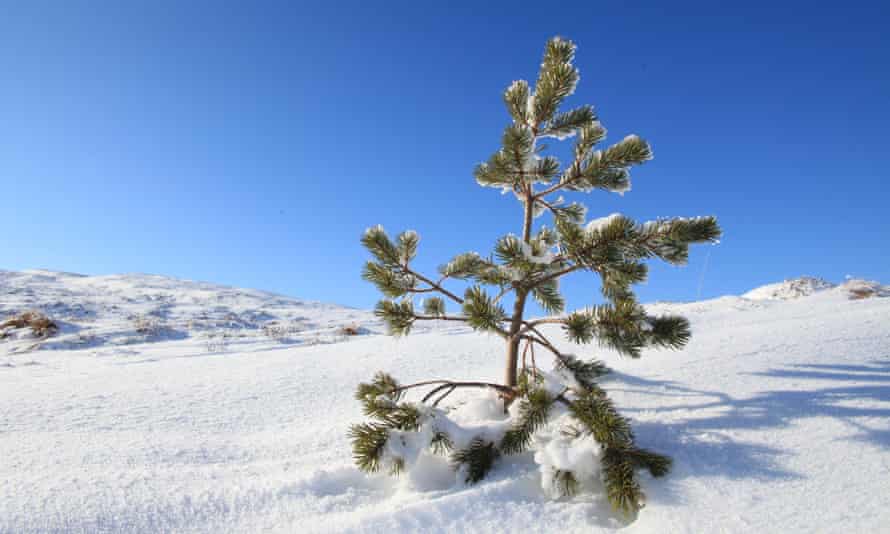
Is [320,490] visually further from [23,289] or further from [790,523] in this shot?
[23,289]

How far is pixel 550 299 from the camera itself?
280 cm

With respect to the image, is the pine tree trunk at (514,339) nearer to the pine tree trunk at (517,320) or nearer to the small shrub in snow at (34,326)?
the pine tree trunk at (517,320)

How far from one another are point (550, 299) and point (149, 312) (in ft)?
45.7

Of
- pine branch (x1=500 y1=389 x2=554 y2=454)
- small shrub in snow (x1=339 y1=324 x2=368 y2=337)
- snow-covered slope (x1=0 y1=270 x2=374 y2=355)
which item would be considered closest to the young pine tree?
pine branch (x1=500 y1=389 x2=554 y2=454)

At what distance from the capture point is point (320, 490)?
7.29 feet

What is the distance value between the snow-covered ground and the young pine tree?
15 cm

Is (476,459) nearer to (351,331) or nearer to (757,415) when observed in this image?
(757,415)

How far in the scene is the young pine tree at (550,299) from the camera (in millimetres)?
2092

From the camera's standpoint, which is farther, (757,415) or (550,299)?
(550,299)

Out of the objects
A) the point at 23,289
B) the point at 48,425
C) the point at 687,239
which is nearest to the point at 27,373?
the point at 48,425

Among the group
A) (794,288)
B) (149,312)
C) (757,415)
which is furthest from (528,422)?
(149,312)

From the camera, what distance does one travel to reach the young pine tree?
2.09 meters

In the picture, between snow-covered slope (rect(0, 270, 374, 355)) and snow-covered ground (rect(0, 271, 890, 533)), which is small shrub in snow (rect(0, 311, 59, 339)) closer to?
snow-covered slope (rect(0, 270, 374, 355))

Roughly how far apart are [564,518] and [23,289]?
857 inches
